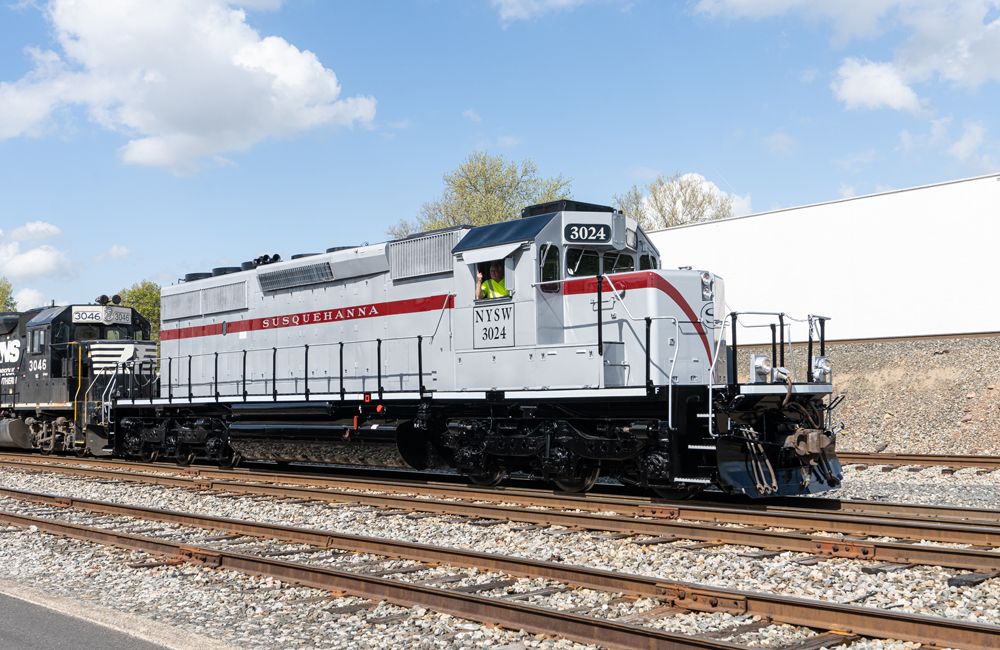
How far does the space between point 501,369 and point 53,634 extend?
5.99 m

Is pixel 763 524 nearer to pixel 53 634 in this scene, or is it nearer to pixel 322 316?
pixel 53 634

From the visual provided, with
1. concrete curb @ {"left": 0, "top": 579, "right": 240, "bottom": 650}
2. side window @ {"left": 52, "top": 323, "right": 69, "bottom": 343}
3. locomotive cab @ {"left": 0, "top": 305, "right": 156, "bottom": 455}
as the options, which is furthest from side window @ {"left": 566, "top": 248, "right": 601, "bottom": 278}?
side window @ {"left": 52, "top": 323, "right": 69, "bottom": 343}

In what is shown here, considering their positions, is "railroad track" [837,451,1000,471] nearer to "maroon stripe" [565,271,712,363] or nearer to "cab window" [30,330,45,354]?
"maroon stripe" [565,271,712,363]

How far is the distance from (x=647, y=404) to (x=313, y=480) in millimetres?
5510

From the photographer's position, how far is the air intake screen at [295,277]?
1291cm

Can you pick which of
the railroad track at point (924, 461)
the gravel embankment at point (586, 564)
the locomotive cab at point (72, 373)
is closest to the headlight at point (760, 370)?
the gravel embankment at point (586, 564)

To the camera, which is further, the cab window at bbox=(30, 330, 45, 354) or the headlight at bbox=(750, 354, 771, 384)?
the cab window at bbox=(30, 330, 45, 354)

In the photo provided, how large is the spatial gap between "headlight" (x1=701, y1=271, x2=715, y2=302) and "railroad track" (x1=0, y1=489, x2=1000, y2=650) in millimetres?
4696

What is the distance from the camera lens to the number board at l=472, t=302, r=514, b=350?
392 inches

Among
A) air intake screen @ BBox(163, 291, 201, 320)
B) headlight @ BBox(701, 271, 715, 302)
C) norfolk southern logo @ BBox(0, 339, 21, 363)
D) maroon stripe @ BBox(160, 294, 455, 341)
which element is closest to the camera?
headlight @ BBox(701, 271, 715, 302)

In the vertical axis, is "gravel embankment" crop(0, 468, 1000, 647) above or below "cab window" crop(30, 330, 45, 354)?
below

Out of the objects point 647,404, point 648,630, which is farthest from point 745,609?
point 647,404

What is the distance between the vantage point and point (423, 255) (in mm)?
11305

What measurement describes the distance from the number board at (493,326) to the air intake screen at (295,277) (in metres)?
3.49
